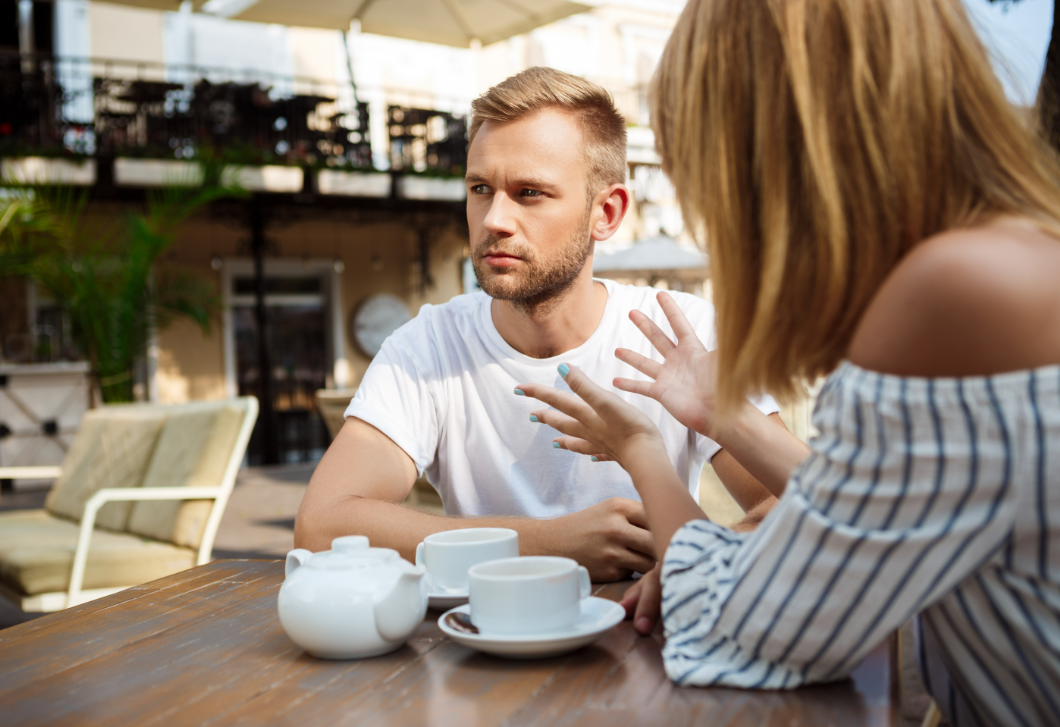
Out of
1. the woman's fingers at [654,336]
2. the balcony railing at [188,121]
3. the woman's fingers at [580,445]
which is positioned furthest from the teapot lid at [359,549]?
the balcony railing at [188,121]

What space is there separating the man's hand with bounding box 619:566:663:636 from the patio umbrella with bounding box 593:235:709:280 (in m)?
8.18

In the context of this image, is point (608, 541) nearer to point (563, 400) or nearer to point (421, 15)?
point (563, 400)

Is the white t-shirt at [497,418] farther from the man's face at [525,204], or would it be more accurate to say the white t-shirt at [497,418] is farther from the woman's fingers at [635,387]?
the woman's fingers at [635,387]

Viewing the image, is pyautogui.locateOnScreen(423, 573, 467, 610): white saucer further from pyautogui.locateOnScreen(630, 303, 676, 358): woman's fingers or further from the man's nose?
the man's nose

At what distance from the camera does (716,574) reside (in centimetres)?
93

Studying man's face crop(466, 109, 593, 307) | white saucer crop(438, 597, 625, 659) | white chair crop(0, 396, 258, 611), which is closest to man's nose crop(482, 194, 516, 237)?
man's face crop(466, 109, 593, 307)

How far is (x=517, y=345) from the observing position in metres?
2.03

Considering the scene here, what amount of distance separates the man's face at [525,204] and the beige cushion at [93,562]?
2.08 metres

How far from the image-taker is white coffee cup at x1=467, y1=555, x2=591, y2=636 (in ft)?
3.28

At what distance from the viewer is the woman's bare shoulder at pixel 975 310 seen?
2.54 feet

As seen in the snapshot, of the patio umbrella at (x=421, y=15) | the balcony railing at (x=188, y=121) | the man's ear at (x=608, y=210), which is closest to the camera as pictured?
the man's ear at (x=608, y=210)

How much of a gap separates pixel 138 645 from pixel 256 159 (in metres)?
9.48

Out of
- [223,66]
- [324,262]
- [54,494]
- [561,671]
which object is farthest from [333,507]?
[223,66]

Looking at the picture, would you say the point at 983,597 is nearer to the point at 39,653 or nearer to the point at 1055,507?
the point at 1055,507
